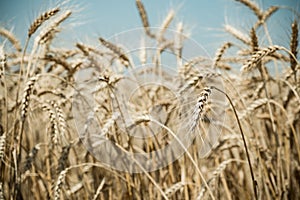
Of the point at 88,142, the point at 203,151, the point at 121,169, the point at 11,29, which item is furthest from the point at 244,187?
the point at 11,29

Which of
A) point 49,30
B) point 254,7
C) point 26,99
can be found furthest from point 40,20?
point 254,7

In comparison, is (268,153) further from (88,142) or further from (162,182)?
(88,142)

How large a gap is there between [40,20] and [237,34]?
1.28m

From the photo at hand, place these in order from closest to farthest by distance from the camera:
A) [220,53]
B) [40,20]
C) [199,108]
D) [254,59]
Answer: [199,108], [254,59], [40,20], [220,53]

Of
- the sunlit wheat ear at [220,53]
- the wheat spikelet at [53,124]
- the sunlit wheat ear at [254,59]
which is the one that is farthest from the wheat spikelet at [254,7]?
the wheat spikelet at [53,124]

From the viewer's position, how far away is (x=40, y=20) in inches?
64.7

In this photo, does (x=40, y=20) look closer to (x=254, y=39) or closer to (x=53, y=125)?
(x=53, y=125)

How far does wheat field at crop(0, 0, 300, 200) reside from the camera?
173cm

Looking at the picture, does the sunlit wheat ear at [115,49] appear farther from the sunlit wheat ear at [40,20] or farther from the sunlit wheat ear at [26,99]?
the sunlit wheat ear at [26,99]

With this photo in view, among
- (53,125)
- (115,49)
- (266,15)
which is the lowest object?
(53,125)

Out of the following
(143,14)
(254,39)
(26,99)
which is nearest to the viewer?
(26,99)

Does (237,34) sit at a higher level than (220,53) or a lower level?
higher

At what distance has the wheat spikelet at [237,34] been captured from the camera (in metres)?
2.29

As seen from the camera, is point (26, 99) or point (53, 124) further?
point (53, 124)
